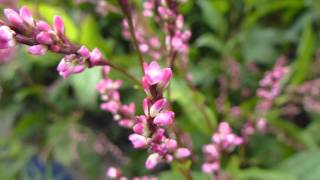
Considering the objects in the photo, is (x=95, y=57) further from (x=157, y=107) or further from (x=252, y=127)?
(x=252, y=127)

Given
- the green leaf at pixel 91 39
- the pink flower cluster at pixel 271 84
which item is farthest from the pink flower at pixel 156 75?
the green leaf at pixel 91 39

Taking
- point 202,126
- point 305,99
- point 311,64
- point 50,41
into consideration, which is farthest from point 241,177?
point 50,41

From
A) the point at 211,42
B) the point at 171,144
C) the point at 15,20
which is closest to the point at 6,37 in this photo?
the point at 15,20

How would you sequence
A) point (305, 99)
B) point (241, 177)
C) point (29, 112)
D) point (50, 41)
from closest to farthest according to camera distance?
point (50, 41) → point (241, 177) → point (305, 99) → point (29, 112)

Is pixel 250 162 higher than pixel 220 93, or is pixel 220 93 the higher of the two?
pixel 220 93

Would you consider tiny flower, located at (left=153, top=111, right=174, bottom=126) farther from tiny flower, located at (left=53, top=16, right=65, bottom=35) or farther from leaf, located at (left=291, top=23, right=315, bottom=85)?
leaf, located at (left=291, top=23, right=315, bottom=85)

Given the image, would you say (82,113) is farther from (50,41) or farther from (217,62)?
(50,41)

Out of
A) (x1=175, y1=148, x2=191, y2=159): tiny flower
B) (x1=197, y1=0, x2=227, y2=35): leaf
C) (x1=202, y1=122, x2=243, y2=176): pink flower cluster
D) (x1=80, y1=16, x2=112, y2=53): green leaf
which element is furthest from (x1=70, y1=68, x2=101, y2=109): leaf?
(x1=175, y1=148, x2=191, y2=159): tiny flower

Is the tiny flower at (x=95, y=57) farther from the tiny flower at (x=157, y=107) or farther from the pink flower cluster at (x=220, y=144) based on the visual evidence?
the pink flower cluster at (x=220, y=144)
